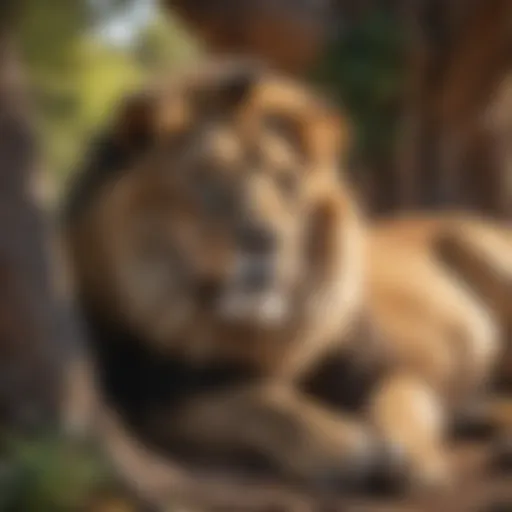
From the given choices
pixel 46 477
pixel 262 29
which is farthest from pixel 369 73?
pixel 46 477

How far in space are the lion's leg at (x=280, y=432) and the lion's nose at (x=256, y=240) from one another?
4.3 inches

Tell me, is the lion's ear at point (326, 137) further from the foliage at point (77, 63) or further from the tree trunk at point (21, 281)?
the tree trunk at point (21, 281)

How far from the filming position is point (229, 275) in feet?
2.27

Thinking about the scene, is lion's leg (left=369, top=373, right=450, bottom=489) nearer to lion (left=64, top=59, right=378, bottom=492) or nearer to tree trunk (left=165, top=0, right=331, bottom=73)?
lion (left=64, top=59, right=378, bottom=492)

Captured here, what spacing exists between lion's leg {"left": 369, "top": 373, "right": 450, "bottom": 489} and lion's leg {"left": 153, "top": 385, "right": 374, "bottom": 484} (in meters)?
0.02

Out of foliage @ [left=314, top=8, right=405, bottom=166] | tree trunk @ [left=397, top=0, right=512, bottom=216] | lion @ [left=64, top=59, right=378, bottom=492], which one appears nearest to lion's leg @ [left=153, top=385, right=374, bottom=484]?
lion @ [left=64, top=59, right=378, bottom=492]

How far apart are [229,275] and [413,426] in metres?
0.18

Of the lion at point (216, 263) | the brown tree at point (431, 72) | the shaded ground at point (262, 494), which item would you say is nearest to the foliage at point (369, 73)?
A: the brown tree at point (431, 72)

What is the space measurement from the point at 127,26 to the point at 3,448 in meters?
0.28

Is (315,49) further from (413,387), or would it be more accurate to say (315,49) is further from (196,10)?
(413,387)

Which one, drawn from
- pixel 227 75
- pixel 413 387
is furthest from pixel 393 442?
pixel 227 75

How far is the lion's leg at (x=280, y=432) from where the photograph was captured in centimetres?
68

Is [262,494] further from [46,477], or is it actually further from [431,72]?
[431,72]

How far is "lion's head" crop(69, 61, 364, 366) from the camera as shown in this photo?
70 centimetres
